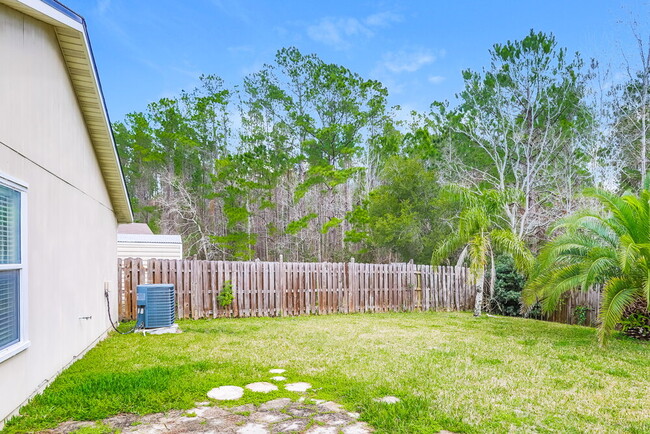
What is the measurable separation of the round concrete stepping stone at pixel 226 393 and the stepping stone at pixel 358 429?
120cm

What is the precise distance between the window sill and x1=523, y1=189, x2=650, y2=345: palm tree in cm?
711

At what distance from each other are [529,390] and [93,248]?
20.3ft

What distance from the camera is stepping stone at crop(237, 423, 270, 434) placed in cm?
314

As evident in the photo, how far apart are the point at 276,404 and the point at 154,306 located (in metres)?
5.04

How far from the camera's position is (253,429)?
320cm

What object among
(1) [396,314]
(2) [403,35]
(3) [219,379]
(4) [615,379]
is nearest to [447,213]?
(1) [396,314]

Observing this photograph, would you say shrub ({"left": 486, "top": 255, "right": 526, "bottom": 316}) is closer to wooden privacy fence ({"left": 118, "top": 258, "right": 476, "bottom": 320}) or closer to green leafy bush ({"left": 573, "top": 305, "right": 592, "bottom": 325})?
wooden privacy fence ({"left": 118, "top": 258, "right": 476, "bottom": 320})

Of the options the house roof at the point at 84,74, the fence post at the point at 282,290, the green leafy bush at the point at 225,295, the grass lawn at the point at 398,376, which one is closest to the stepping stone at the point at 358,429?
the grass lawn at the point at 398,376

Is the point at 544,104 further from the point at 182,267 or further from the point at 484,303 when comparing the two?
the point at 182,267

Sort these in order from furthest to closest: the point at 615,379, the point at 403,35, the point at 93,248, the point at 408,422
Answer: the point at 403,35, the point at 93,248, the point at 615,379, the point at 408,422

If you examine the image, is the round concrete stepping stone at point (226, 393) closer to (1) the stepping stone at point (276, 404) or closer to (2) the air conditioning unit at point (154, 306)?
(1) the stepping stone at point (276, 404)

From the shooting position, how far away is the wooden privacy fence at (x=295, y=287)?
9836 mm

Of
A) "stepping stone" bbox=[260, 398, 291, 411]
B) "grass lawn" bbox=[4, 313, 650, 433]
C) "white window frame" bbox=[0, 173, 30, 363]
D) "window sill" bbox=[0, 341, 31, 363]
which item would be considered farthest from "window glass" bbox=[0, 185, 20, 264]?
"stepping stone" bbox=[260, 398, 291, 411]

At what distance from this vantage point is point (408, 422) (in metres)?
3.25
